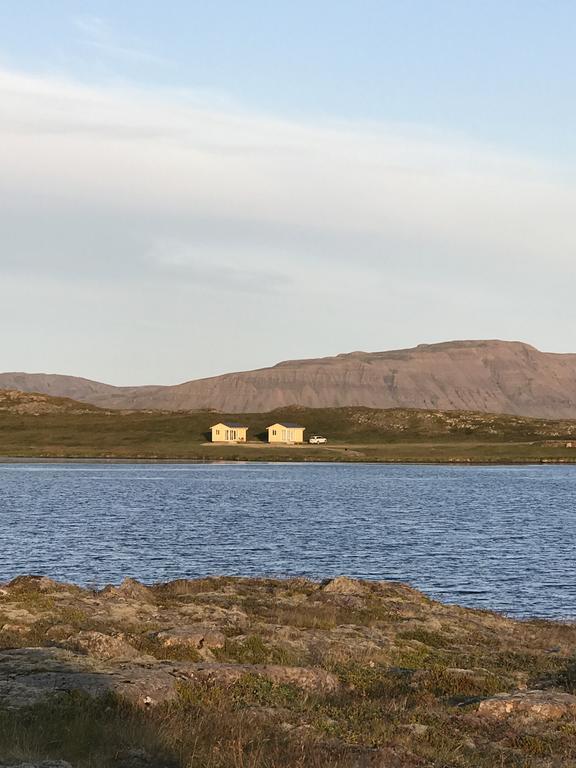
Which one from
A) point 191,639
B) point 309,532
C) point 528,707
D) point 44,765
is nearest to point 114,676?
point 191,639

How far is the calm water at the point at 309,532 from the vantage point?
5253 centimetres

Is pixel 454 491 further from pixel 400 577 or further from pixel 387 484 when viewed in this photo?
pixel 400 577

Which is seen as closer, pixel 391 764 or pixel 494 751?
pixel 391 764

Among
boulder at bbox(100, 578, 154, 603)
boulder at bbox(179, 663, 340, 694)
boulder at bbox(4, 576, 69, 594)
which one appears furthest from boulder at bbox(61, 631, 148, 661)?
boulder at bbox(4, 576, 69, 594)

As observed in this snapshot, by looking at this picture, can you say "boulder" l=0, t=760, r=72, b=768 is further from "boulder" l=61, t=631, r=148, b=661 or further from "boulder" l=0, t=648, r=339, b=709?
"boulder" l=61, t=631, r=148, b=661

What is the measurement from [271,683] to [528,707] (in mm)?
4916

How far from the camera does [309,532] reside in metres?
76.6

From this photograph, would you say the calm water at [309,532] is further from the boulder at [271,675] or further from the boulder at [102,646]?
the boulder at [102,646]

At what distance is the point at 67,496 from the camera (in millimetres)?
112750

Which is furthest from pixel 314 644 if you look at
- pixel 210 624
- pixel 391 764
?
pixel 391 764

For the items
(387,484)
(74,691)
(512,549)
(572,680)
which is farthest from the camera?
(387,484)

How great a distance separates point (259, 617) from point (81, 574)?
2466 centimetres

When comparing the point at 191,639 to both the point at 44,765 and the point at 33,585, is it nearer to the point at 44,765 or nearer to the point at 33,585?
the point at 33,585

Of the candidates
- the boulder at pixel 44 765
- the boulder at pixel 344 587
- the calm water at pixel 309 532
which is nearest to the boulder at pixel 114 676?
the boulder at pixel 44 765
